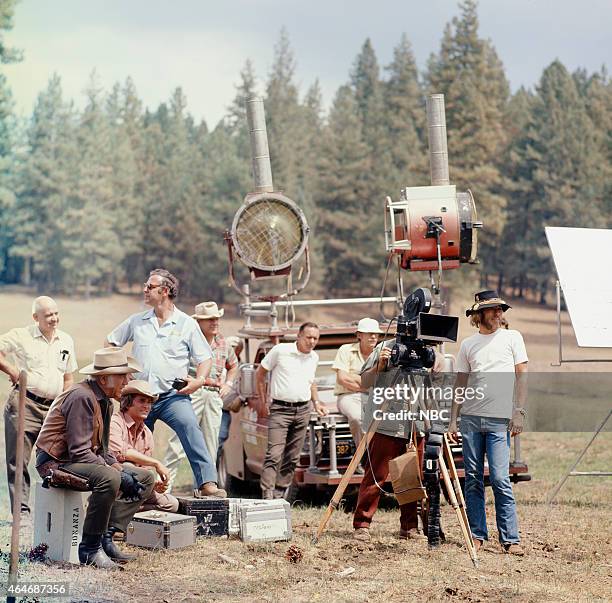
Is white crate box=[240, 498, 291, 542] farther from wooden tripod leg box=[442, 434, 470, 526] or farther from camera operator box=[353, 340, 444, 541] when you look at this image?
wooden tripod leg box=[442, 434, 470, 526]

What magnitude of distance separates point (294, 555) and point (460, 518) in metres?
1.07

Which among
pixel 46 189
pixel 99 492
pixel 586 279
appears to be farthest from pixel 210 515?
pixel 46 189

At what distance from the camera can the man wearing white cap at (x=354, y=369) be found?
9.27 m

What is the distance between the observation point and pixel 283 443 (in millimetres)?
9438

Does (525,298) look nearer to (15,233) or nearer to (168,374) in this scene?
(15,233)

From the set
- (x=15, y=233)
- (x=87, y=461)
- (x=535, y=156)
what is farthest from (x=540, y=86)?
(x=87, y=461)

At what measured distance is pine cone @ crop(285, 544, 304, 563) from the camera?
729 centimetres

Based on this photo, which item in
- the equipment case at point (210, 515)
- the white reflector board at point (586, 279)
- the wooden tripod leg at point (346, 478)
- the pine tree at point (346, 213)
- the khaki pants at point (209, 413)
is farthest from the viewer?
the pine tree at point (346, 213)

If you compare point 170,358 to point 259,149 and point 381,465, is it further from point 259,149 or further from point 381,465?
point 259,149

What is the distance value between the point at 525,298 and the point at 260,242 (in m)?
50.0

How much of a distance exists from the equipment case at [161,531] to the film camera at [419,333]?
172 cm

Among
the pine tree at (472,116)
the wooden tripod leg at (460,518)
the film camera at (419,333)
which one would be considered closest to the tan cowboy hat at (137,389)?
the film camera at (419,333)

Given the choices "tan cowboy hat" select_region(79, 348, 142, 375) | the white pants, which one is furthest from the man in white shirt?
"tan cowboy hat" select_region(79, 348, 142, 375)

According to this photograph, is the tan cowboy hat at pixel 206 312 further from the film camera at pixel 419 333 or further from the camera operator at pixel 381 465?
the film camera at pixel 419 333
